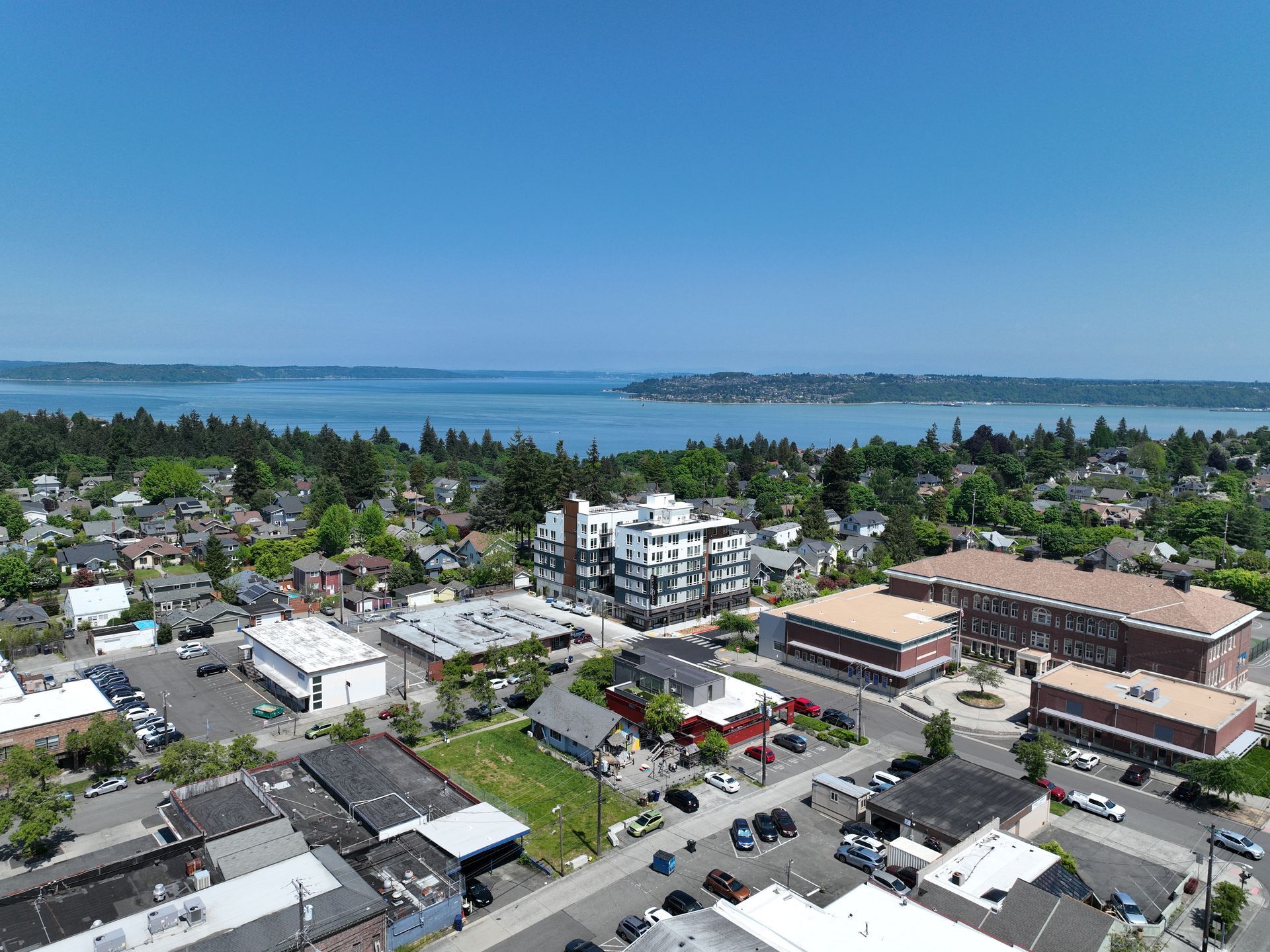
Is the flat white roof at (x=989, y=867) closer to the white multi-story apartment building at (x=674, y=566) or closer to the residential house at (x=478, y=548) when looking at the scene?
the white multi-story apartment building at (x=674, y=566)

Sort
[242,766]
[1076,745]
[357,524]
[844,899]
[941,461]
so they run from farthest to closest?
1. [941,461]
2. [357,524]
3. [1076,745]
4. [242,766]
5. [844,899]

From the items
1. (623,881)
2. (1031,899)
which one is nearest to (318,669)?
(623,881)

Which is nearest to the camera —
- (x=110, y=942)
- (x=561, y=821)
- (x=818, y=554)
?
(x=110, y=942)

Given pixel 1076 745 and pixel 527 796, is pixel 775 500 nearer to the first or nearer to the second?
pixel 1076 745

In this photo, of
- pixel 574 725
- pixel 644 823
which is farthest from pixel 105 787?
pixel 644 823

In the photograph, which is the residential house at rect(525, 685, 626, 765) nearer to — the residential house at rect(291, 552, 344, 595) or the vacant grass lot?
the vacant grass lot

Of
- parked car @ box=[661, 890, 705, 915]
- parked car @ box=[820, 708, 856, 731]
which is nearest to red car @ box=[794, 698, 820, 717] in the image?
parked car @ box=[820, 708, 856, 731]

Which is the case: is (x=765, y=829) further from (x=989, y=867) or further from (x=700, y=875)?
(x=989, y=867)
